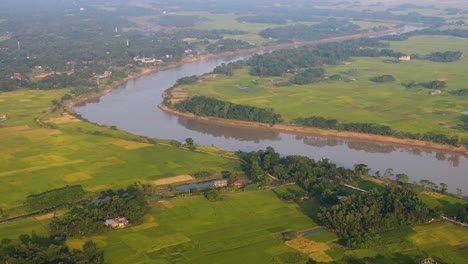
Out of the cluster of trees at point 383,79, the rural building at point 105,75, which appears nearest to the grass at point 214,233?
the cluster of trees at point 383,79

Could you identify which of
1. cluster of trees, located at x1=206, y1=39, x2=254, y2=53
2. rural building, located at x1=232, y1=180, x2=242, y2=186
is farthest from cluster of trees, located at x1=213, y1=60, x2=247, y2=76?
rural building, located at x1=232, y1=180, x2=242, y2=186

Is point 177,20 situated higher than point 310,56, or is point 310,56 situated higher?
point 310,56

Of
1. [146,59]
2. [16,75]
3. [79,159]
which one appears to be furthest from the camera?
[146,59]

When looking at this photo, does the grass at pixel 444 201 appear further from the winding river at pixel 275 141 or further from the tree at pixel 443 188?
the winding river at pixel 275 141

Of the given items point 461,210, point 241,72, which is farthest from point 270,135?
point 241,72

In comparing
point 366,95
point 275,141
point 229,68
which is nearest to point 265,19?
point 229,68

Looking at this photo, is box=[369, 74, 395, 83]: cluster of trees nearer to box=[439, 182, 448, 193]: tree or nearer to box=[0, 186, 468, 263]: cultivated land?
box=[439, 182, 448, 193]: tree

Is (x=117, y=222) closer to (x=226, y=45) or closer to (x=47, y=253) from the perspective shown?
(x=47, y=253)
